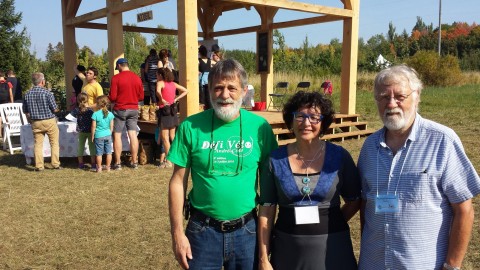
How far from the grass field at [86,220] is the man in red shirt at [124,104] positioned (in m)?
0.41

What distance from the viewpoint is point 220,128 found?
6.71ft

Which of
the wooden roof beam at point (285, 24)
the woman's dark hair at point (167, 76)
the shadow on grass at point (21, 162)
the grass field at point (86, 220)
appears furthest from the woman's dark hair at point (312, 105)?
the wooden roof beam at point (285, 24)

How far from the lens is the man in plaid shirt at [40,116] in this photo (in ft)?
22.4

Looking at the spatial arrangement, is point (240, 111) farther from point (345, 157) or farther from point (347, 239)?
point (347, 239)

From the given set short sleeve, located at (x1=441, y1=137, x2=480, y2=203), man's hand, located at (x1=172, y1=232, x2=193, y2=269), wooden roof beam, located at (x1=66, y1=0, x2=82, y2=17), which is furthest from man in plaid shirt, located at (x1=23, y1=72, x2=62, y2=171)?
short sleeve, located at (x1=441, y1=137, x2=480, y2=203)

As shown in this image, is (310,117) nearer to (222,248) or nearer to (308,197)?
(308,197)

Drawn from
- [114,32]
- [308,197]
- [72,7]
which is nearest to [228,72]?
[308,197]

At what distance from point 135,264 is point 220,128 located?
79.5 inches

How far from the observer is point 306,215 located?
1.89 m

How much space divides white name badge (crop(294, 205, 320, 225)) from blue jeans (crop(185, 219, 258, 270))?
10.6 inches

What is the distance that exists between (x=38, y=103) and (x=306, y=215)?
6.12 metres

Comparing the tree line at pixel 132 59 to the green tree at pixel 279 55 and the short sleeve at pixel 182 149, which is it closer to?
the green tree at pixel 279 55

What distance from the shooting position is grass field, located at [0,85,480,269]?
3.66 m

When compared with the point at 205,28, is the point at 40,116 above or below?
below
